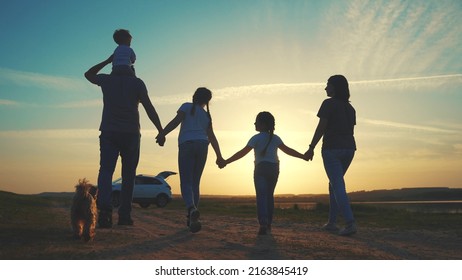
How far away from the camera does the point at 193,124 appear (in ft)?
26.5

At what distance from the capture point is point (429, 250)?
21.7 ft

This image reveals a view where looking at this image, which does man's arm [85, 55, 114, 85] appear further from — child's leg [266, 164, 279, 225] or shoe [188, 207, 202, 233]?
child's leg [266, 164, 279, 225]

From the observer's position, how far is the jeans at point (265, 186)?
804cm

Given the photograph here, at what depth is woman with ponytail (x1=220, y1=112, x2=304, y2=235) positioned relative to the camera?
8055 mm

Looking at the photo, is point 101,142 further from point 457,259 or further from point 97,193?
point 457,259

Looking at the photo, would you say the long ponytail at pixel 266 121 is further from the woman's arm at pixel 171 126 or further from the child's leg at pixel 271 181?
the woman's arm at pixel 171 126

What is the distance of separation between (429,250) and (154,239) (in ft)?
12.5

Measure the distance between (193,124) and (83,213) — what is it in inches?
93.4

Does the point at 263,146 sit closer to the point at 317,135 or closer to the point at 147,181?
the point at 317,135

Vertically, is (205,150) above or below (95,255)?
above

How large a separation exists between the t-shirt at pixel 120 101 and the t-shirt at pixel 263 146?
2.03 m

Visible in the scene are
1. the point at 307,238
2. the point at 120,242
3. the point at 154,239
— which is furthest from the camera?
the point at 307,238
